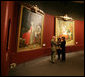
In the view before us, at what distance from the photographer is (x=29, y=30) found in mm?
6230

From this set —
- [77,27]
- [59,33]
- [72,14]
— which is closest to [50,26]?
[59,33]

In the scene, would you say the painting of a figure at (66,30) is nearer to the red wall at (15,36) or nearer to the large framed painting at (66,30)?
the large framed painting at (66,30)

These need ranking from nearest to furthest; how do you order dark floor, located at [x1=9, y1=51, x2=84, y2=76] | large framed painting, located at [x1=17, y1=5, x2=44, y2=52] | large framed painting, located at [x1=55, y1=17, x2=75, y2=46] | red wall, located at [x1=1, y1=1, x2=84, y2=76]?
red wall, located at [x1=1, y1=1, x2=84, y2=76]
dark floor, located at [x1=9, y1=51, x2=84, y2=76]
large framed painting, located at [x1=17, y1=5, x2=44, y2=52]
large framed painting, located at [x1=55, y1=17, x2=75, y2=46]

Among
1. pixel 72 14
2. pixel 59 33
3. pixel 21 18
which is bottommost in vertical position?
pixel 59 33

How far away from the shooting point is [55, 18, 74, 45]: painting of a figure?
9.17m

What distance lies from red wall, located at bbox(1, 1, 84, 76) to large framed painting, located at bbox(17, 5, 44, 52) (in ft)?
0.91

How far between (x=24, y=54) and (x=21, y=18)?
194 centimetres

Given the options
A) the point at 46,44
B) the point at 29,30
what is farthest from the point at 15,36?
the point at 46,44

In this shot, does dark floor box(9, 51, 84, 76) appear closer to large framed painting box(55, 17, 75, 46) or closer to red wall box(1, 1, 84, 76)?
red wall box(1, 1, 84, 76)

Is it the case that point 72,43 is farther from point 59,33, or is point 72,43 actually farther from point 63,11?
point 63,11

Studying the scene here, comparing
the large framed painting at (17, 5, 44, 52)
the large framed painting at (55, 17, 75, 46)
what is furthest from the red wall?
the large framed painting at (55, 17, 75, 46)

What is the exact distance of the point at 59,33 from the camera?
30.4 ft

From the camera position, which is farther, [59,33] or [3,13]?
[59,33]

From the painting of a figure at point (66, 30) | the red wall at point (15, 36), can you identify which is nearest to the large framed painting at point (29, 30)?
the red wall at point (15, 36)
